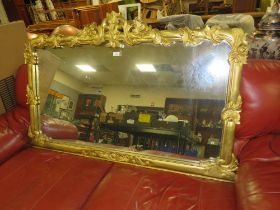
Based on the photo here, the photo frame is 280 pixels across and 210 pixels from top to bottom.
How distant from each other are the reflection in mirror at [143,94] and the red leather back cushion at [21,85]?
125 millimetres

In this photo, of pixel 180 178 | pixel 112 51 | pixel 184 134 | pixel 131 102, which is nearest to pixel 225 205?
pixel 180 178

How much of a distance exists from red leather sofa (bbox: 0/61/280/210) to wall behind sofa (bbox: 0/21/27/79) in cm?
67

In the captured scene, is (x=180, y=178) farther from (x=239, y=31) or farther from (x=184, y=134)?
(x=239, y=31)

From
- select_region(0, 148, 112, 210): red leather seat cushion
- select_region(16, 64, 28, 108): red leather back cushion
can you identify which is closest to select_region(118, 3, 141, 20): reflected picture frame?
select_region(16, 64, 28, 108): red leather back cushion

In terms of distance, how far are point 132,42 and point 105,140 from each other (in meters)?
0.55

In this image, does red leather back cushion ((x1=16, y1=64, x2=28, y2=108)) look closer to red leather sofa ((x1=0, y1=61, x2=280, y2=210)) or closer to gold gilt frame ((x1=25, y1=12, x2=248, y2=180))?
gold gilt frame ((x1=25, y1=12, x2=248, y2=180))

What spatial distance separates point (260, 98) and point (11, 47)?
4.88 ft

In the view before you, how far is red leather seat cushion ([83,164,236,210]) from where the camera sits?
2.93 feet

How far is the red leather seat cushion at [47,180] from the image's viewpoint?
0.95 m

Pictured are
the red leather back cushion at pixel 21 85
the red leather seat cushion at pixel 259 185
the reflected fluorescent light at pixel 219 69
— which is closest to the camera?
the red leather seat cushion at pixel 259 185

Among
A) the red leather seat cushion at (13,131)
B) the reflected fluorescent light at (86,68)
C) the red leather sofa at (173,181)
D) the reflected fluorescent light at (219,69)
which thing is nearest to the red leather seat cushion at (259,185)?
the red leather sofa at (173,181)

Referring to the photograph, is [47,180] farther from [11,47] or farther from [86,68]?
[11,47]

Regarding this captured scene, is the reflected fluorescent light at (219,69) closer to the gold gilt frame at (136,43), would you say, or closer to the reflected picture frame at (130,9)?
the gold gilt frame at (136,43)

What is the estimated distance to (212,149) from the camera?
1066mm
